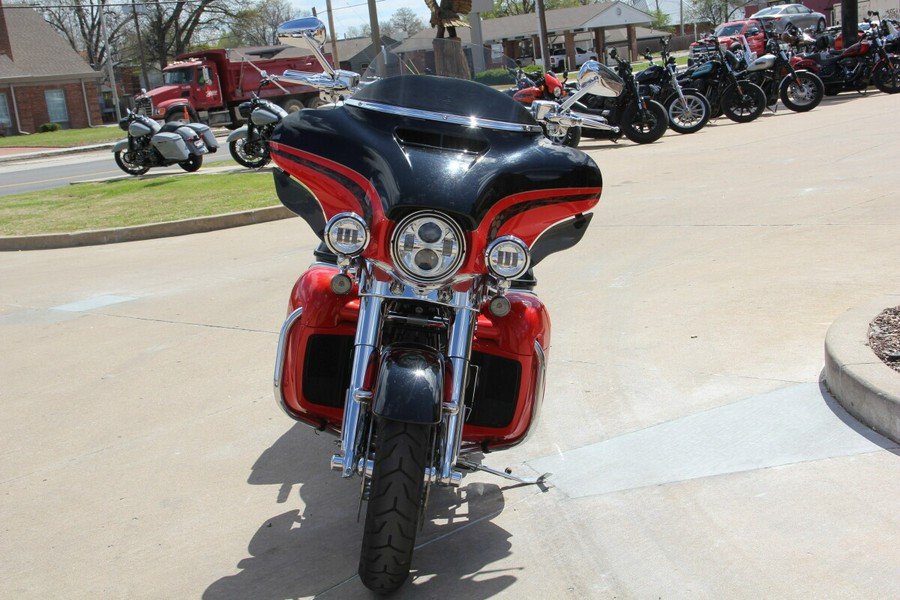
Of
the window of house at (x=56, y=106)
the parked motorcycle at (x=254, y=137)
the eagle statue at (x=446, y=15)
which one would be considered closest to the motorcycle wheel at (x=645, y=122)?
the parked motorcycle at (x=254, y=137)

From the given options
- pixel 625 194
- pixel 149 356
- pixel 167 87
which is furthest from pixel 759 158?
pixel 167 87

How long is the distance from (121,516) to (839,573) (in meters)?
2.71

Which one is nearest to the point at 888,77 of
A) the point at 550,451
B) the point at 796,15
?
the point at 550,451

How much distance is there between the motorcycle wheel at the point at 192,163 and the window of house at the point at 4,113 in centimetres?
Answer: 3684

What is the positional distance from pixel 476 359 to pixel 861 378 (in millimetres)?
1917

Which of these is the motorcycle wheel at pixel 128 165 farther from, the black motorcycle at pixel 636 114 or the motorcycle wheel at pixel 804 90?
the motorcycle wheel at pixel 804 90

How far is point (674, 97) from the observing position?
17562 mm

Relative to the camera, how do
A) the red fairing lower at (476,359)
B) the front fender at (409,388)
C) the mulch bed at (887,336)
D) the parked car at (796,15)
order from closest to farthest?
the front fender at (409,388) → the red fairing lower at (476,359) → the mulch bed at (887,336) → the parked car at (796,15)

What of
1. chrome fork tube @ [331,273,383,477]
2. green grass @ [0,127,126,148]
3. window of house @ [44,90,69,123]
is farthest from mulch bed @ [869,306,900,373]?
window of house @ [44,90,69,123]

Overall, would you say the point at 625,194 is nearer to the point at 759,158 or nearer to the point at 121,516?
the point at 759,158

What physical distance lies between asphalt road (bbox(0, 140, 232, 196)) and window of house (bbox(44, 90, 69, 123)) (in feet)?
74.0

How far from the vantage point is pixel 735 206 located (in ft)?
32.1

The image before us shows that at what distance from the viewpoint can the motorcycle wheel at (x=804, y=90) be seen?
18828mm

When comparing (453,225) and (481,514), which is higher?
(453,225)
